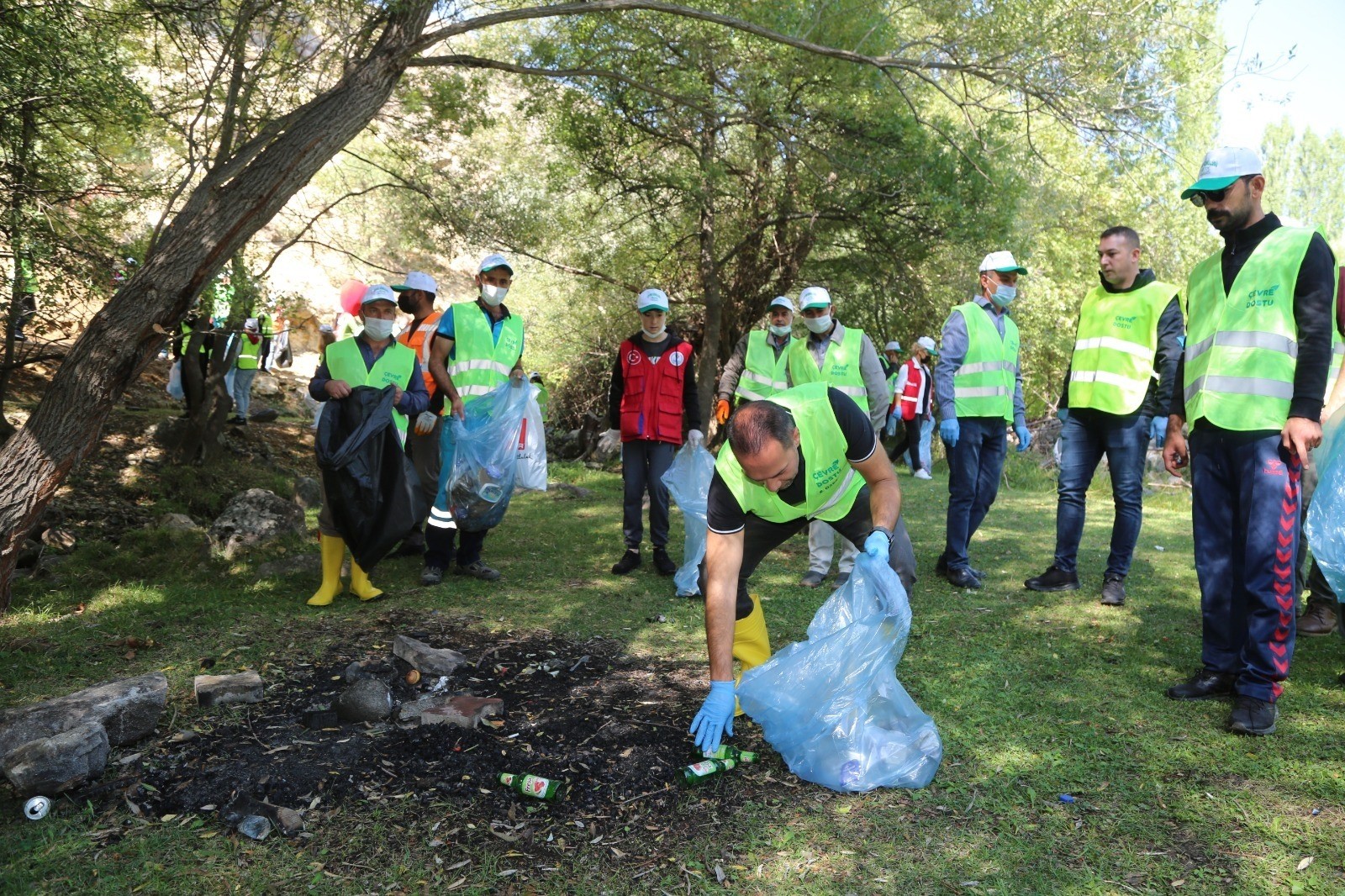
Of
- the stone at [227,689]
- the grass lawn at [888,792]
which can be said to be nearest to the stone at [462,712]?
A: the grass lawn at [888,792]

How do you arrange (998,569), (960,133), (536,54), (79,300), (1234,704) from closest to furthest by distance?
1. (1234,704)
2. (79,300)
3. (998,569)
4. (536,54)
5. (960,133)

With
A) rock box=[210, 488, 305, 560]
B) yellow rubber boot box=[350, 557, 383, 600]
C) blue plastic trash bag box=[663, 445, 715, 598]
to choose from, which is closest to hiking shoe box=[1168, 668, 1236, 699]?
blue plastic trash bag box=[663, 445, 715, 598]

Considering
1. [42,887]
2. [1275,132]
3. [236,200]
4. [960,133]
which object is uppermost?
[1275,132]

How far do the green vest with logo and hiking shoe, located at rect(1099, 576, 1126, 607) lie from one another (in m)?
1.03

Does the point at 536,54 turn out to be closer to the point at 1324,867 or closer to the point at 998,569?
the point at 998,569

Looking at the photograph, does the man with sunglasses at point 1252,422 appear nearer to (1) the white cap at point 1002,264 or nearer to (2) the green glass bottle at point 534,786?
(1) the white cap at point 1002,264

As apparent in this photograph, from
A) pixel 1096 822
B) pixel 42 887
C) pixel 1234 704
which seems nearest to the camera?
pixel 42 887

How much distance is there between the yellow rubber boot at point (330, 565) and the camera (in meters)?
4.80

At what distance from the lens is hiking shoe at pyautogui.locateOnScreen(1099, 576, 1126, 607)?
4.84 meters

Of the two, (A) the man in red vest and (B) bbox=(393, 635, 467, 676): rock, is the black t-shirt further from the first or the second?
(A) the man in red vest

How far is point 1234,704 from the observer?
10.8 feet

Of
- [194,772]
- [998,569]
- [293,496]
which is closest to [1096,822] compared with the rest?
[194,772]

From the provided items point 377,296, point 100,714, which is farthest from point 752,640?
point 377,296

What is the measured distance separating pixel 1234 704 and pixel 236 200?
4.74 meters
